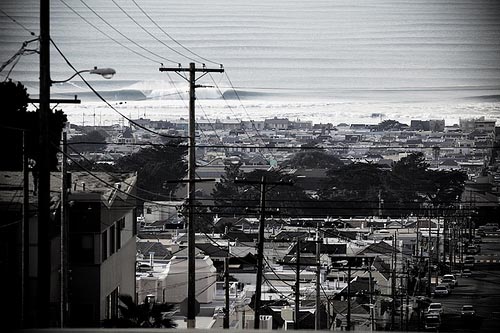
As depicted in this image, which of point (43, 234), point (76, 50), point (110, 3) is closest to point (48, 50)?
point (43, 234)

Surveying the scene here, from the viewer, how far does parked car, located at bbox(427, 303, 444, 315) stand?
36.4ft

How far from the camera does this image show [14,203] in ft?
30.0

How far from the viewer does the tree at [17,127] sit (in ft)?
27.5

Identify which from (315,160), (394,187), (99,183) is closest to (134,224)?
(99,183)

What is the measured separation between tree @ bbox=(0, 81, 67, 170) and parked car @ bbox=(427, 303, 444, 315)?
14.5 feet

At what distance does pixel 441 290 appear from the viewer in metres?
12.6

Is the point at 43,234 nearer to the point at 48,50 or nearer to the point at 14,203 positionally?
the point at 48,50

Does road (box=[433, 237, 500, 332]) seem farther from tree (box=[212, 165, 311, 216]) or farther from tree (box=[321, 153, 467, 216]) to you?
tree (box=[212, 165, 311, 216])

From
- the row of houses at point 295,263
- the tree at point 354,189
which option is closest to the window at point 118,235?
the row of houses at point 295,263

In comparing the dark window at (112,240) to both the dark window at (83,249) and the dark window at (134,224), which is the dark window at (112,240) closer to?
the dark window at (83,249)

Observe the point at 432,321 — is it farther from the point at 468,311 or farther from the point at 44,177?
the point at 44,177

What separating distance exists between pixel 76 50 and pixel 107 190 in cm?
282

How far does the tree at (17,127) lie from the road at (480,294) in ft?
12.2

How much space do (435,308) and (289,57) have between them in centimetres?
377
